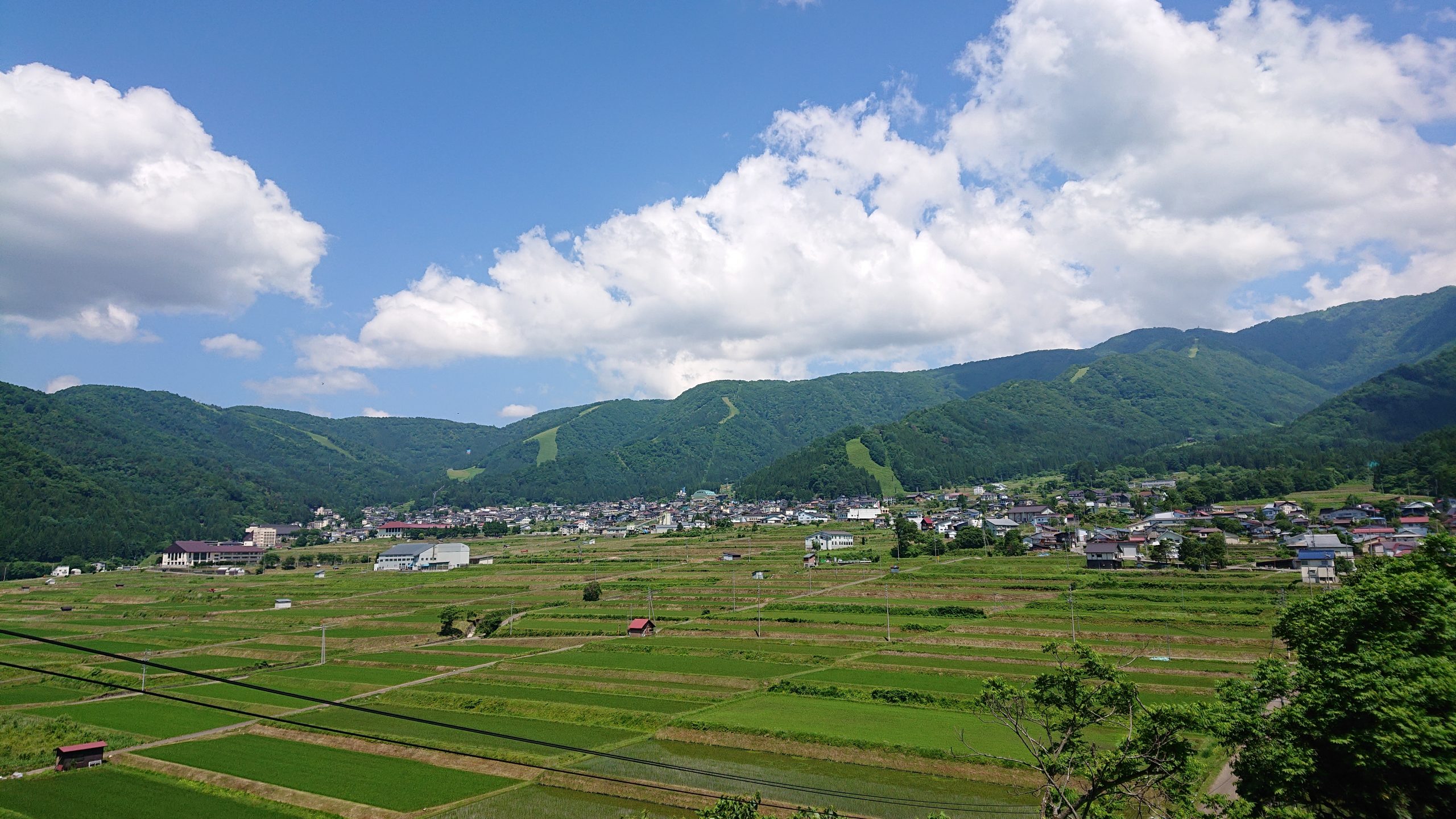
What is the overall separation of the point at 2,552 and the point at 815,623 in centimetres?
13873

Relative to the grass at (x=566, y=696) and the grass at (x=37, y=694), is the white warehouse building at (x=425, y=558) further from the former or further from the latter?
the grass at (x=566, y=696)

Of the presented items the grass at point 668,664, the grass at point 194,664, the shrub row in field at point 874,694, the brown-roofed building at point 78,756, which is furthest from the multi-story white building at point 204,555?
the shrub row in field at point 874,694

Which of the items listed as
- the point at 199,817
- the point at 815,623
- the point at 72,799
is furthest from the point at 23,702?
the point at 815,623

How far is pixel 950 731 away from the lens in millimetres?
31797

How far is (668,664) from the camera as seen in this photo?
158 feet

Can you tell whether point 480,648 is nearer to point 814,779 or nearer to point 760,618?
point 760,618

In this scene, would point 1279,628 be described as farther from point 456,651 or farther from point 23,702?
point 23,702

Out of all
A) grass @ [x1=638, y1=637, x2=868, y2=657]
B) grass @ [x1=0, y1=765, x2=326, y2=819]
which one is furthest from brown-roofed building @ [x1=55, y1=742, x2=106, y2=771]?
grass @ [x1=638, y1=637, x2=868, y2=657]

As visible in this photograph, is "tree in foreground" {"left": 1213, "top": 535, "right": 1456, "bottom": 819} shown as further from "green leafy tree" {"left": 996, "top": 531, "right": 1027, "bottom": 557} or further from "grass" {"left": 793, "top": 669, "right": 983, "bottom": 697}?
"green leafy tree" {"left": 996, "top": 531, "right": 1027, "bottom": 557}

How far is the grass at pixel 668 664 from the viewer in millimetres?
44844

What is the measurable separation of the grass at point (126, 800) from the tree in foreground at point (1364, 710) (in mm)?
28945

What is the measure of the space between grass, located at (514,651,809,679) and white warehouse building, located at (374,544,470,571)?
234 feet

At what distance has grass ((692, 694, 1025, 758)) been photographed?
30109mm

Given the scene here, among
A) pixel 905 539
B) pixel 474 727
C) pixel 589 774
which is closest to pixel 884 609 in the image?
pixel 474 727
